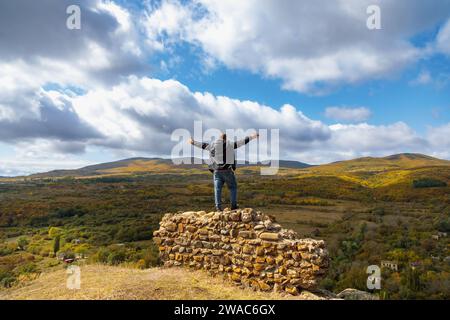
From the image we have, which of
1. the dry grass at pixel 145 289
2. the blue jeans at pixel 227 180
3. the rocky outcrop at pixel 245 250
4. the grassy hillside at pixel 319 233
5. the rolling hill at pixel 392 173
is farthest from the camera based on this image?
the rolling hill at pixel 392 173

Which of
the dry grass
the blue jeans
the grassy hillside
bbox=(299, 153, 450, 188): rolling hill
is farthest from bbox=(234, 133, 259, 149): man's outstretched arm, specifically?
bbox=(299, 153, 450, 188): rolling hill

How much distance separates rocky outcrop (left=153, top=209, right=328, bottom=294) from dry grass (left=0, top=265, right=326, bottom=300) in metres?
0.30

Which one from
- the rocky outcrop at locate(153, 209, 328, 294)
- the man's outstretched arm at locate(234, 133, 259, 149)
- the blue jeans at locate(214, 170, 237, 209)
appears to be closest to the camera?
the rocky outcrop at locate(153, 209, 328, 294)

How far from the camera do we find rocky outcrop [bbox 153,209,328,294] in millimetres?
7121

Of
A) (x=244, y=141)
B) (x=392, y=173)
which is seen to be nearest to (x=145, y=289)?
(x=244, y=141)

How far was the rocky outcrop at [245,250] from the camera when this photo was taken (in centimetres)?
712

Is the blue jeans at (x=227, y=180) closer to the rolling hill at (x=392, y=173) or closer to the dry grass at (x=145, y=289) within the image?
the dry grass at (x=145, y=289)

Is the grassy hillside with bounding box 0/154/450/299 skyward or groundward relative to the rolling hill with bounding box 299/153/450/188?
groundward

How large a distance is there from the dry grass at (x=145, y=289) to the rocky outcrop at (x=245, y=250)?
30 centimetres

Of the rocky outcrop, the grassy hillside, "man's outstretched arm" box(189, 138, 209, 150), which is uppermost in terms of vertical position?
"man's outstretched arm" box(189, 138, 209, 150)

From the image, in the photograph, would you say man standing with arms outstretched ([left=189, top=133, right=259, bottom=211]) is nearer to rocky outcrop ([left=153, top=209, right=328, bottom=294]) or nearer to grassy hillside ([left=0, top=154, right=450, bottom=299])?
rocky outcrop ([left=153, top=209, right=328, bottom=294])

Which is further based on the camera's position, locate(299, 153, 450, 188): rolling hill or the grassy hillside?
locate(299, 153, 450, 188): rolling hill

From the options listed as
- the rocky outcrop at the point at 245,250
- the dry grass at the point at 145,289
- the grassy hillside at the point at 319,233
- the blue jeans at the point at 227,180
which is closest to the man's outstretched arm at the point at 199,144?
the blue jeans at the point at 227,180
